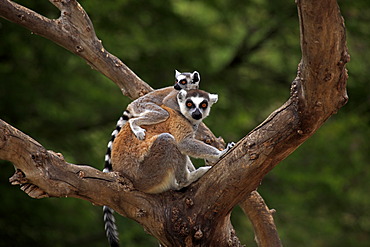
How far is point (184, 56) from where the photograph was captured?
10828mm

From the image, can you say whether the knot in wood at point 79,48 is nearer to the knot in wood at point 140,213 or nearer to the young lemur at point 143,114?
the young lemur at point 143,114

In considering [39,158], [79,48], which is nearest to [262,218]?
[79,48]

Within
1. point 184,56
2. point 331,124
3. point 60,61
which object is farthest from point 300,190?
point 60,61

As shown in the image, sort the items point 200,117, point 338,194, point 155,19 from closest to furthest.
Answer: point 200,117 → point 155,19 → point 338,194

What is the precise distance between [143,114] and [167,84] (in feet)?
16.3

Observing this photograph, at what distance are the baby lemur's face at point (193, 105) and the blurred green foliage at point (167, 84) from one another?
458 centimetres

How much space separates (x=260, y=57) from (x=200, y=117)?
26.7ft

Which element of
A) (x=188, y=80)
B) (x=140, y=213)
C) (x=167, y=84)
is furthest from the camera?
(x=167, y=84)

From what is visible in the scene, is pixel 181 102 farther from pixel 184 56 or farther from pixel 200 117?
pixel 184 56

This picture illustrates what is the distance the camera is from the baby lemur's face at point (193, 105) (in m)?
5.46

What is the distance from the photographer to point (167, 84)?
10.4 metres

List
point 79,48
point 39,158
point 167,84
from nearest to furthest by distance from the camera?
point 39,158 < point 79,48 < point 167,84

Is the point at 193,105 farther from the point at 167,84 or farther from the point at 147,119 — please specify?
the point at 167,84

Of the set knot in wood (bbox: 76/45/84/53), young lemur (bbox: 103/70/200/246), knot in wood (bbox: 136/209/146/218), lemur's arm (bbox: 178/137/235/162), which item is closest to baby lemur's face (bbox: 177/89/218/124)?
young lemur (bbox: 103/70/200/246)
